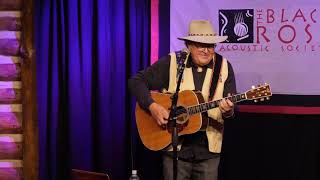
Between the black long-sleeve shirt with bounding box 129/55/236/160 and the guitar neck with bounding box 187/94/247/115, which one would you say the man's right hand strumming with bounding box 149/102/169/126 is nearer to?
the black long-sleeve shirt with bounding box 129/55/236/160

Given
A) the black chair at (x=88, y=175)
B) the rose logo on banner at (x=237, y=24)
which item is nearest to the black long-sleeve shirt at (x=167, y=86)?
the black chair at (x=88, y=175)

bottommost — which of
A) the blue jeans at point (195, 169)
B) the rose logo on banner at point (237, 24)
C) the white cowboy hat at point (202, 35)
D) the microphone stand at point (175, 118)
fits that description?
the blue jeans at point (195, 169)

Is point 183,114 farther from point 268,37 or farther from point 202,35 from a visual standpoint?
point 268,37

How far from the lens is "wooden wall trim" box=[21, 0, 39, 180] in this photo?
494cm

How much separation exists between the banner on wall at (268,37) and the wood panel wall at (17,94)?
4.75 ft

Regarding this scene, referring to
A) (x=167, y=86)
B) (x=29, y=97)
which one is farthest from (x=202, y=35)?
(x=29, y=97)

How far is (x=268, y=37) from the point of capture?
4703mm

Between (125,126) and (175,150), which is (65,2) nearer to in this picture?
(125,126)

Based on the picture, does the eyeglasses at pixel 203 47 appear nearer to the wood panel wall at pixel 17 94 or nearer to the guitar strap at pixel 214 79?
the guitar strap at pixel 214 79

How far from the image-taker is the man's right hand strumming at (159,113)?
157 inches

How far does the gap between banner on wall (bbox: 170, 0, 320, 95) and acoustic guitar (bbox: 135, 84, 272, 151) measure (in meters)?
0.97

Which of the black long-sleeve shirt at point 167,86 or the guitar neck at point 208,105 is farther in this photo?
the black long-sleeve shirt at point 167,86

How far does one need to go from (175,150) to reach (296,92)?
61.4 inches

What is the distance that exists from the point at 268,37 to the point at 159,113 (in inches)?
54.2
